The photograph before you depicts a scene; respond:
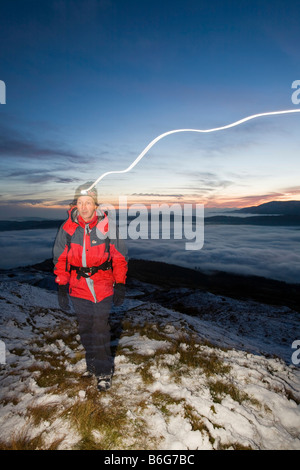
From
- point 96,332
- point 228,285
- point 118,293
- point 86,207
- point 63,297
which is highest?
point 86,207

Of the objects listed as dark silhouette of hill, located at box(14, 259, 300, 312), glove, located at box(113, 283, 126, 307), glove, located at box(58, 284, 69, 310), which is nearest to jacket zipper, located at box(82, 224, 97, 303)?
glove, located at box(113, 283, 126, 307)

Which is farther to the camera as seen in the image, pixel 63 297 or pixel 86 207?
pixel 63 297

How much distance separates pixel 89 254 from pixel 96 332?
1.58 metres

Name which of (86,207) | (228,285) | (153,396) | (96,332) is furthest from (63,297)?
(228,285)

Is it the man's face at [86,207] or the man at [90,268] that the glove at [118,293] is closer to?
the man at [90,268]

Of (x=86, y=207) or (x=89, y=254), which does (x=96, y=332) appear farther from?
(x=86, y=207)

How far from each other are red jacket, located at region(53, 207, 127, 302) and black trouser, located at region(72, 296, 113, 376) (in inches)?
6.4

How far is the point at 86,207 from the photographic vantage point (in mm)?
4734

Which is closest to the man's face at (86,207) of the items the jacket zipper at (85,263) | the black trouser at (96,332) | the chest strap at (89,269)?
the jacket zipper at (85,263)

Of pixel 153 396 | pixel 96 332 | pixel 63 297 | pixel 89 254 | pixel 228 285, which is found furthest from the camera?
pixel 228 285

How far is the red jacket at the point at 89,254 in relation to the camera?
15.1ft

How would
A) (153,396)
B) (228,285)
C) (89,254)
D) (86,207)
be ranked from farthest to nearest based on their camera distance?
(228,285)
(86,207)
(89,254)
(153,396)

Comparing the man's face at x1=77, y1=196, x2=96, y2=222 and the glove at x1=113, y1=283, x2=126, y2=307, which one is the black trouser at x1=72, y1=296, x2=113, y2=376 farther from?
the man's face at x1=77, y1=196, x2=96, y2=222
